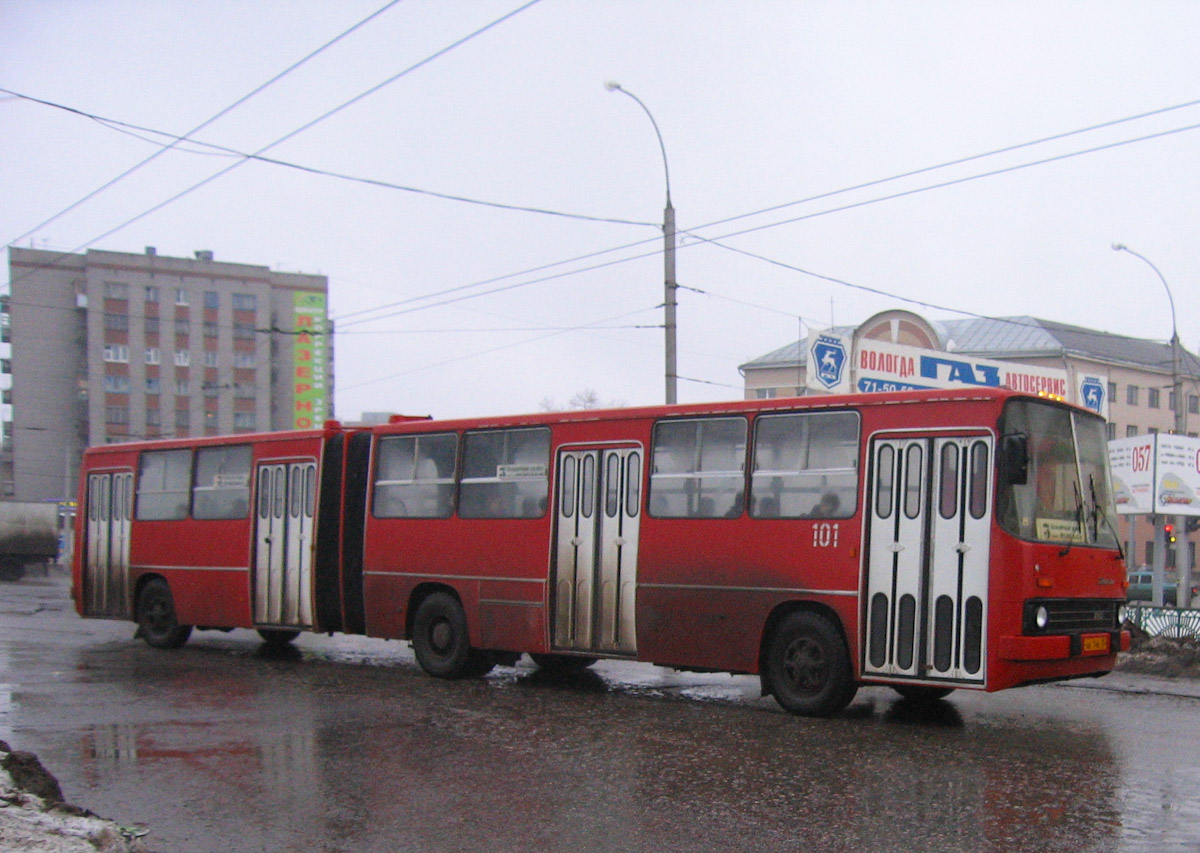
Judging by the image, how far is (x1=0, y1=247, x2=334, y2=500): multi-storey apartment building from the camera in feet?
288

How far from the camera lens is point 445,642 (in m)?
14.3

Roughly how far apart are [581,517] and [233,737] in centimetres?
445

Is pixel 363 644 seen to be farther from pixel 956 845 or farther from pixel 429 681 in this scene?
pixel 956 845

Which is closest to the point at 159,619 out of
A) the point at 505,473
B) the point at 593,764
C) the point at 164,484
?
the point at 164,484

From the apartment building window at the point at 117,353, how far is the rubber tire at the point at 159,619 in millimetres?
76787

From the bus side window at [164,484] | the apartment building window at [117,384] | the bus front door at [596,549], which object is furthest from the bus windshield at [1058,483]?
the apartment building window at [117,384]

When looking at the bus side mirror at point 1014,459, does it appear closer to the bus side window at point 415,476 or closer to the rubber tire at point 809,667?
the rubber tire at point 809,667

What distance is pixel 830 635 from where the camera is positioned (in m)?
10.9

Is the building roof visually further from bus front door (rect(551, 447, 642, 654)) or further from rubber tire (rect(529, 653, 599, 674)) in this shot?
bus front door (rect(551, 447, 642, 654))

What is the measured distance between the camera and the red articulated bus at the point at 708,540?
10273 mm

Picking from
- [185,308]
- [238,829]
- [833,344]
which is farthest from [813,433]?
[185,308]

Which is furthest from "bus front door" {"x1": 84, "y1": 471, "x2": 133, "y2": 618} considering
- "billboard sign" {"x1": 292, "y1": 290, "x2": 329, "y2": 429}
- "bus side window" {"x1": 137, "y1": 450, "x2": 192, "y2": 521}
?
"billboard sign" {"x1": 292, "y1": 290, "x2": 329, "y2": 429}

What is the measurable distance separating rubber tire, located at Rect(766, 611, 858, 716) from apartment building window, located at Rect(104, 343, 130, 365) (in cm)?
8629

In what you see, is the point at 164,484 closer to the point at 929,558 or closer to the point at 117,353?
the point at 929,558
